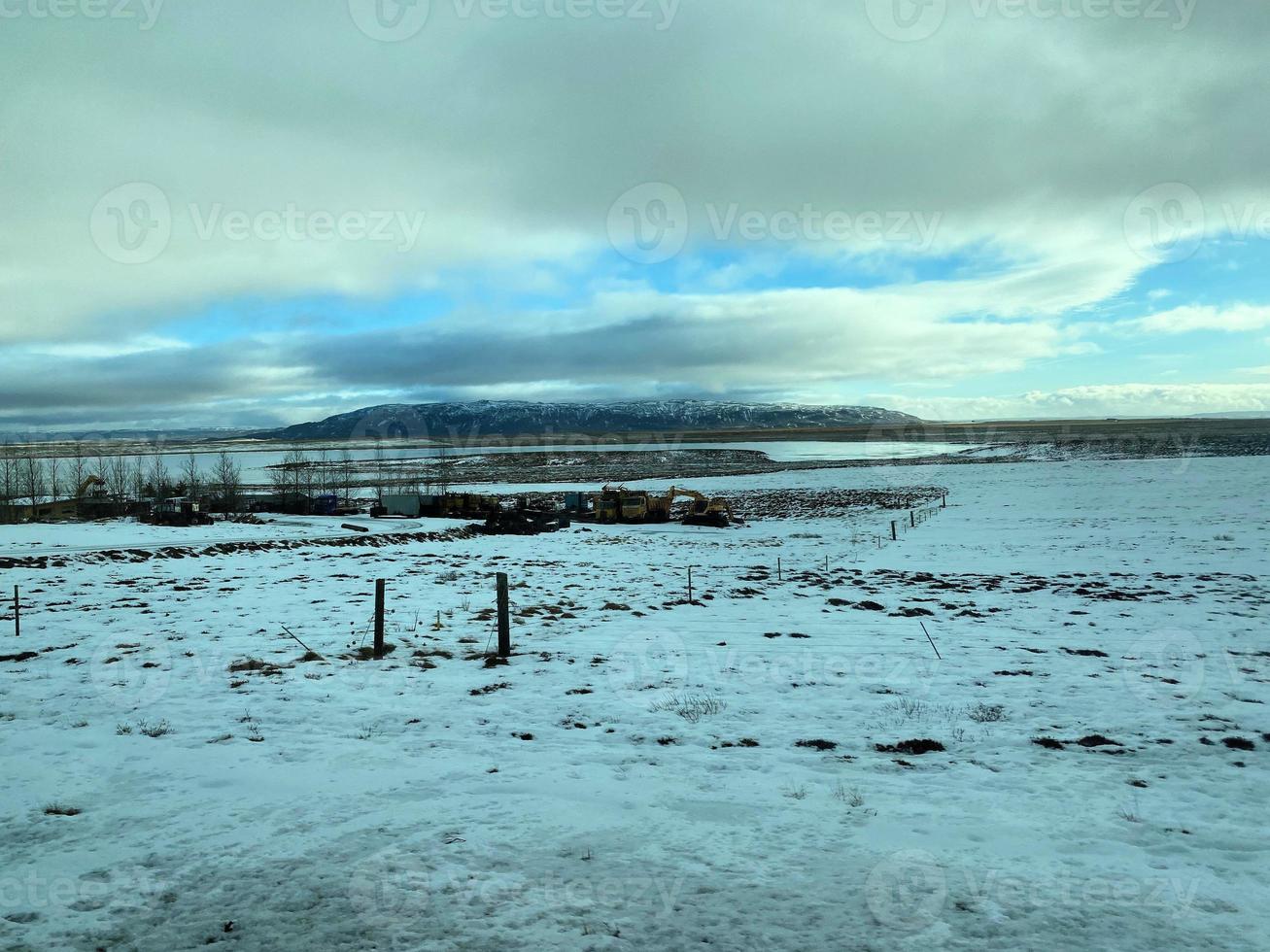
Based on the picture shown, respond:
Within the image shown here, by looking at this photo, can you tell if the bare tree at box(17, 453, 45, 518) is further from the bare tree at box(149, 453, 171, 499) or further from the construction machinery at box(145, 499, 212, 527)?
the construction machinery at box(145, 499, 212, 527)

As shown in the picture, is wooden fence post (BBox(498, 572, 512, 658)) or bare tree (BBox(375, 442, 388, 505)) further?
bare tree (BBox(375, 442, 388, 505))

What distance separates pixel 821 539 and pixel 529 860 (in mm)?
29285

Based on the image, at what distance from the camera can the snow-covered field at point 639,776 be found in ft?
15.8

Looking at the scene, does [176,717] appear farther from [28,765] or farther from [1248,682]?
[1248,682]

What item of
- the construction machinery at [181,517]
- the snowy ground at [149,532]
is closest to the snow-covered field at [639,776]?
the snowy ground at [149,532]

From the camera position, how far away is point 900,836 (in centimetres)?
581
